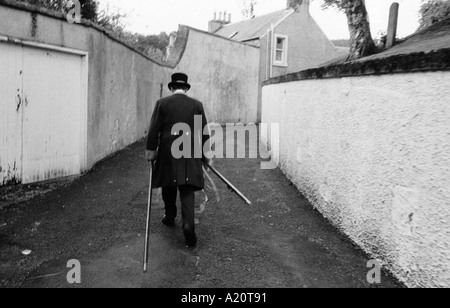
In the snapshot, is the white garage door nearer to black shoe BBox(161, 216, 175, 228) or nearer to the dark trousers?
black shoe BBox(161, 216, 175, 228)

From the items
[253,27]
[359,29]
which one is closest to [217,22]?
[253,27]

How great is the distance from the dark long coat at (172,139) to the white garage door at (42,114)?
2949mm

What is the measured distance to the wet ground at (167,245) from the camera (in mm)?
3809

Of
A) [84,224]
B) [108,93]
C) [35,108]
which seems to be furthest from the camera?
[108,93]

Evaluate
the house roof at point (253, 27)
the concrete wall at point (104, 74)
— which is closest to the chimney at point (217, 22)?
the house roof at point (253, 27)

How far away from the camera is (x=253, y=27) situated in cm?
2744

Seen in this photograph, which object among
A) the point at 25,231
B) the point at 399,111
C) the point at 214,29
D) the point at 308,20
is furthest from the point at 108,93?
the point at 214,29

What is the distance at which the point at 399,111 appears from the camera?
3799mm

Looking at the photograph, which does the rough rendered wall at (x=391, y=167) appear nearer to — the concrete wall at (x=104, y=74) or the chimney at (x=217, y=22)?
the concrete wall at (x=104, y=74)

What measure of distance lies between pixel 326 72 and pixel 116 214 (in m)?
3.64

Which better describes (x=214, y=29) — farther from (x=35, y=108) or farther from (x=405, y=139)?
(x=405, y=139)

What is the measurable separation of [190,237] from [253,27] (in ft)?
81.4

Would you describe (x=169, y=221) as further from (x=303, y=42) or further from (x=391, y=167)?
(x=303, y=42)

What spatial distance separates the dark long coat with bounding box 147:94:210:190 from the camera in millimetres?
4621
